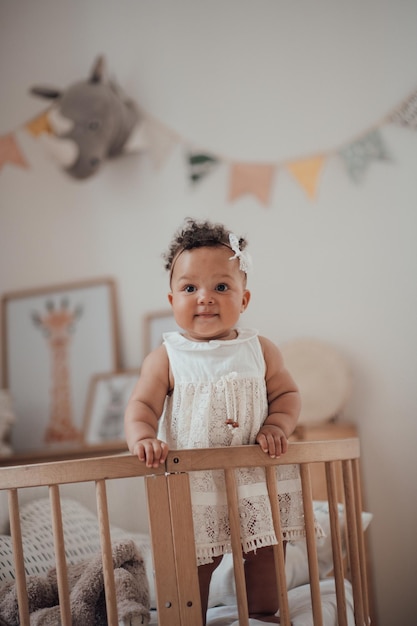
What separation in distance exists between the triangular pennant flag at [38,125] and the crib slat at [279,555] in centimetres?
195

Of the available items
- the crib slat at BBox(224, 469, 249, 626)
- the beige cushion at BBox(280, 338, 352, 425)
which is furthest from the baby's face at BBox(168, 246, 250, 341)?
the beige cushion at BBox(280, 338, 352, 425)

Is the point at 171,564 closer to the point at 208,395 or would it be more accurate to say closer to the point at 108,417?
the point at 208,395

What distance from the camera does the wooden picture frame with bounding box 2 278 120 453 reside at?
260 cm

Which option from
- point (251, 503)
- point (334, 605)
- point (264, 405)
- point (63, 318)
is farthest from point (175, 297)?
point (63, 318)

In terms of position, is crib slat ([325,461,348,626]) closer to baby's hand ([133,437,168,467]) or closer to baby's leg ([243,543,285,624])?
baby's leg ([243,543,285,624])

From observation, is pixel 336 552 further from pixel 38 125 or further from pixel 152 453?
pixel 38 125

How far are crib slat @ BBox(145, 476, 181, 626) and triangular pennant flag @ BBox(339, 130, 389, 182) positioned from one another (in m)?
1.70

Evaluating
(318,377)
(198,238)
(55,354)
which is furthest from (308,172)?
(198,238)

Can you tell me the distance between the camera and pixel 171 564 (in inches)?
41.1

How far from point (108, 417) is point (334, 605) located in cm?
131

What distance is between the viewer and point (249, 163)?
2582mm

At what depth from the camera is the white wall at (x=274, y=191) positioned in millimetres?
2389

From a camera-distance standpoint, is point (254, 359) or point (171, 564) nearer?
point (171, 564)

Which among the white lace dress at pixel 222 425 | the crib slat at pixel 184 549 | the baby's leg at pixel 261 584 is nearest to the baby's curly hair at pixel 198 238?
the white lace dress at pixel 222 425
